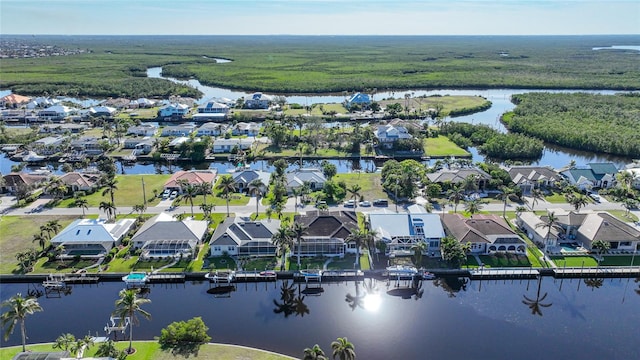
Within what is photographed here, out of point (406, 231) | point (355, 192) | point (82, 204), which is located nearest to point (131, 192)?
point (82, 204)

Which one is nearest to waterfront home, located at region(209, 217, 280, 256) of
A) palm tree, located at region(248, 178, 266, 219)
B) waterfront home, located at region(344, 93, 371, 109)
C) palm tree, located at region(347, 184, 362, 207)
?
palm tree, located at region(248, 178, 266, 219)

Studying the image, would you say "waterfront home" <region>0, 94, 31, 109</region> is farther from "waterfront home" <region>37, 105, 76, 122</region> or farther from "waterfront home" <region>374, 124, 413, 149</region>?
"waterfront home" <region>374, 124, 413, 149</region>

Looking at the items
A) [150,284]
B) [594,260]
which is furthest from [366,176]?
[150,284]

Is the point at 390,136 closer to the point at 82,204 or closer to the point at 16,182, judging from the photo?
the point at 82,204

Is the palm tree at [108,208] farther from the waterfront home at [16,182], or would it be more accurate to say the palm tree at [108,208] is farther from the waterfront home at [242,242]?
the waterfront home at [16,182]

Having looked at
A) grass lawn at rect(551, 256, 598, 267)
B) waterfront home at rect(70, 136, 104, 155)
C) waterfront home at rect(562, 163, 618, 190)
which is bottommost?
grass lawn at rect(551, 256, 598, 267)

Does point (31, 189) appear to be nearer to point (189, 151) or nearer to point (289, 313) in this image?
point (189, 151)

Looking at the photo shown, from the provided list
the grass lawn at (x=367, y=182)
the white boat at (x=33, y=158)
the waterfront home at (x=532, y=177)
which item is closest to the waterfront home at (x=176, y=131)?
the white boat at (x=33, y=158)
